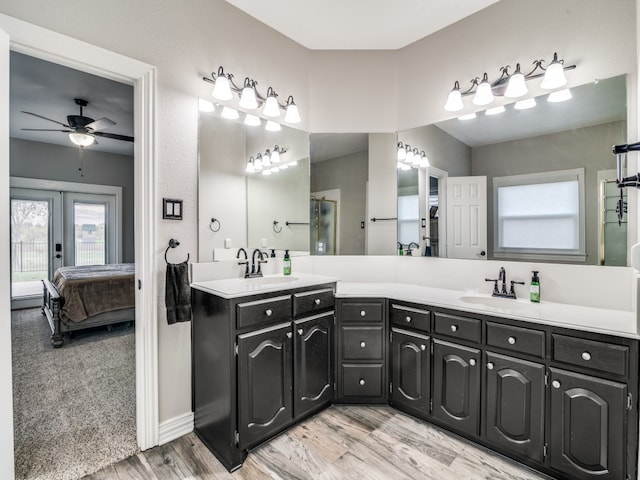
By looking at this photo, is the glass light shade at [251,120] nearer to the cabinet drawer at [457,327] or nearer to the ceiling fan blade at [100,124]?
the cabinet drawer at [457,327]

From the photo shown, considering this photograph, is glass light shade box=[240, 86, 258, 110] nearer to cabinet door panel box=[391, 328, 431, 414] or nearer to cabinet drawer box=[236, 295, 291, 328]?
cabinet drawer box=[236, 295, 291, 328]

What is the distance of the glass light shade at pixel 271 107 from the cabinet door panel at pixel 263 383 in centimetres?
165

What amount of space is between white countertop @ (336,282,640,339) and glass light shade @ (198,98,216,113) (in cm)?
160

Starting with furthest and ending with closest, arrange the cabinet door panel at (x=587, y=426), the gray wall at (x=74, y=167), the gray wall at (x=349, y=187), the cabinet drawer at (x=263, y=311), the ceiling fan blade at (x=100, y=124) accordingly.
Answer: the gray wall at (x=74, y=167) < the ceiling fan blade at (x=100, y=124) < the gray wall at (x=349, y=187) < the cabinet drawer at (x=263, y=311) < the cabinet door panel at (x=587, y=426)

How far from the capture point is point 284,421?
197 cm

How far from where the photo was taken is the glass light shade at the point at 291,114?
2.62 m

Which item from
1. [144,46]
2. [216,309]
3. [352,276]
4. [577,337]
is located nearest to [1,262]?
[216,309]

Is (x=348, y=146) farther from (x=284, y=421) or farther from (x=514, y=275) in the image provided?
(x=284, y=421)

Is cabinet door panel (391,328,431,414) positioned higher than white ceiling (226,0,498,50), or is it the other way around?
white ceiling (226,0,498,50)

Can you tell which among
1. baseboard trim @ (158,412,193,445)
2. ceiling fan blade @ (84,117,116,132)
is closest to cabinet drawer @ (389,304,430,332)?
baseboard trim @ (158,412,193,445)

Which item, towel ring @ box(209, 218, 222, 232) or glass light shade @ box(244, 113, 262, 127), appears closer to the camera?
towel ring @ box(209, 218, 222, 232)

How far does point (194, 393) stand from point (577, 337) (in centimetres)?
223

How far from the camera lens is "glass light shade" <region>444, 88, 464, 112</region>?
2352 millimetres

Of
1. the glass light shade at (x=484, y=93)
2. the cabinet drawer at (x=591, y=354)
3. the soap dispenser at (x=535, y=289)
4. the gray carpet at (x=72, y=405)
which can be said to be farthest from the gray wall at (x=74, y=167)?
the cabinet drawer at (x=591, y=354)
